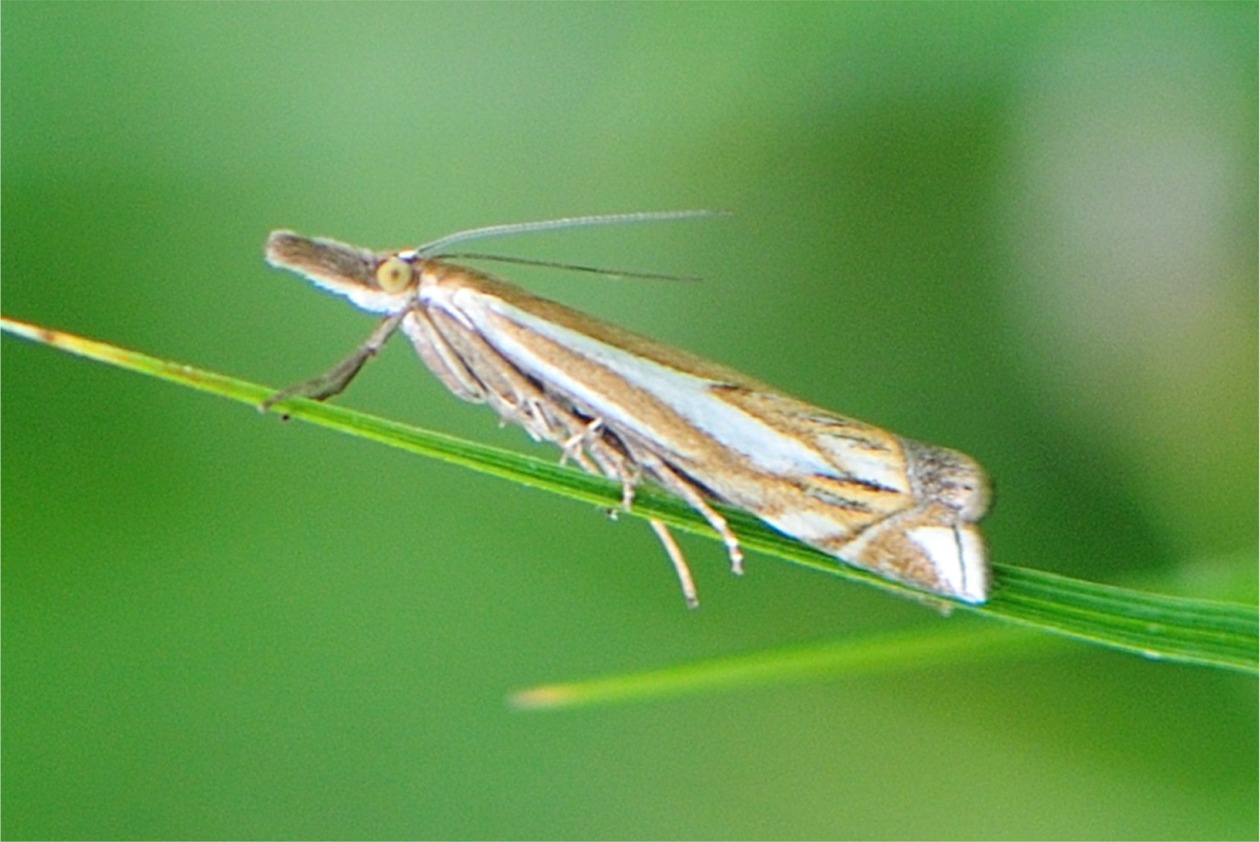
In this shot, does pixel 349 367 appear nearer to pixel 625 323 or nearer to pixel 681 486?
pixel 681 486

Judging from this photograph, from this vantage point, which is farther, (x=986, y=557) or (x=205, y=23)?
(x=205, y=23)

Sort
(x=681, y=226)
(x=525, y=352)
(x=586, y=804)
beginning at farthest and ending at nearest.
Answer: (x=681, y=226) < (x=586, y=804) < (x=525, y=352)

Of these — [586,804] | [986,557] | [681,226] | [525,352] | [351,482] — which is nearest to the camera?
[986,557]

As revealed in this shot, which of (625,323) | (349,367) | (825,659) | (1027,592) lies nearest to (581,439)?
(349,367)

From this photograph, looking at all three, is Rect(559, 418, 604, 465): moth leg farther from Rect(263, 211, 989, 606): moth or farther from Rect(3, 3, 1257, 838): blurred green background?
Rect(3, 3, 1257, 838): blurred green background

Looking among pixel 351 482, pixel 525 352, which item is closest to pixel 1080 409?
pixel 525 352

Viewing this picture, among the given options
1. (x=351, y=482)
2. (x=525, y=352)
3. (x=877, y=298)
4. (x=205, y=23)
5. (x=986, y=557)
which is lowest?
(x=986, y=557)

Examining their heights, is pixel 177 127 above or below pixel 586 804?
above

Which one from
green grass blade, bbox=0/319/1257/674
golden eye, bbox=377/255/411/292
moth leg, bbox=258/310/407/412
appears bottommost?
green grass blade, bbox=0/319/1257/674

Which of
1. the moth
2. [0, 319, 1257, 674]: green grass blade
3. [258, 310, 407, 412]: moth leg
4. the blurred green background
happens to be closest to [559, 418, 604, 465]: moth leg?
the moth

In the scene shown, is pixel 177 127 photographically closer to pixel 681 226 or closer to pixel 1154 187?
pixel 681 226
